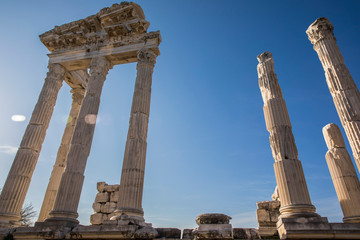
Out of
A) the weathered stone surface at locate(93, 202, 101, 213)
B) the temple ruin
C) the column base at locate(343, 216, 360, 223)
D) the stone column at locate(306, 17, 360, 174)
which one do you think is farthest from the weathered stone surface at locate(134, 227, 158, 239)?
the stone column at locate(306, 17, 360, 174)

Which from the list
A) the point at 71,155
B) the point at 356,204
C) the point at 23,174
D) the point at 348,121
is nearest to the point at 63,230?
the point at 71,155

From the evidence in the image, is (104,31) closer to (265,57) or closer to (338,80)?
(265,57)

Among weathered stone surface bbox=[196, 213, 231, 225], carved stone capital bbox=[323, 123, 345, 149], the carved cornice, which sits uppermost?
the carved cornice

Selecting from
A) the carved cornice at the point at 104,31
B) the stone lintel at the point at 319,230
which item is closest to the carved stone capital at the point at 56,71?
the carved cornice at the point at 104,31

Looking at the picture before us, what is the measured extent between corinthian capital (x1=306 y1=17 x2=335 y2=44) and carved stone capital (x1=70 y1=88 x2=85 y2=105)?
16.3m

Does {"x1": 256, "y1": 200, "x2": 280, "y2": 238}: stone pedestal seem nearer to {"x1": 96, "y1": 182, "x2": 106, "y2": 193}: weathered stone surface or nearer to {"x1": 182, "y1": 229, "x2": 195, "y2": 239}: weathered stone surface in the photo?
{"x1": 182, "y1": 229, "x2": 195, "y2": 239}: weathered stone surface

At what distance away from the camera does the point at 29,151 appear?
1320 cm

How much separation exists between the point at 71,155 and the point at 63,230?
3.57 m

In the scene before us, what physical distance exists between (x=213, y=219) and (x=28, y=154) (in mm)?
10604

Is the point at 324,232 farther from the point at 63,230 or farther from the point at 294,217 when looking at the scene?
the point at 63,230

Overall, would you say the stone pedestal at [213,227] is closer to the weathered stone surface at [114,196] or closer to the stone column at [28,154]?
the weathered stone surface at [114,196]

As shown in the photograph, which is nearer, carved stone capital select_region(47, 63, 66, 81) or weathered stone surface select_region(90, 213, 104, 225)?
weathered stone surface select_region(90, 213, 104, 225)

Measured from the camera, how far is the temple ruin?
8.80 metres

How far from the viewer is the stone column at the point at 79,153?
10805 millimetres
